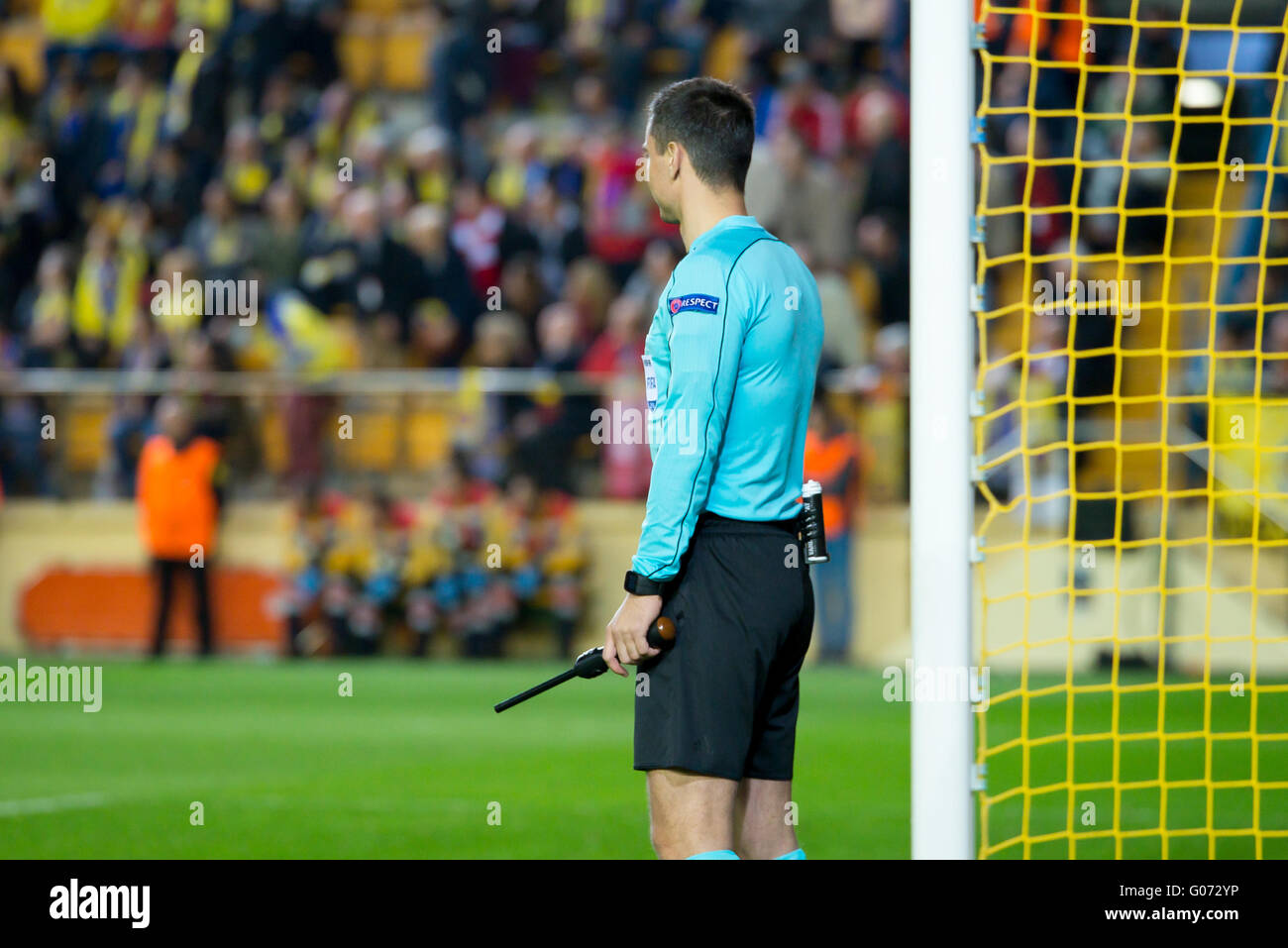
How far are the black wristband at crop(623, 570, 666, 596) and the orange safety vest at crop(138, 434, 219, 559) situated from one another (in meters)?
9.12

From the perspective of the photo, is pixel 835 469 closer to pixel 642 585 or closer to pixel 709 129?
pixel 709 129

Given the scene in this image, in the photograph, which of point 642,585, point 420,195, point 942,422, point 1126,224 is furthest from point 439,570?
point 642,585

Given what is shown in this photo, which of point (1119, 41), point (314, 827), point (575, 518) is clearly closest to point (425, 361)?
point (575, 518)

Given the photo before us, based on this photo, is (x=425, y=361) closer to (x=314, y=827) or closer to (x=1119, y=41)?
(x=1119, y=41)

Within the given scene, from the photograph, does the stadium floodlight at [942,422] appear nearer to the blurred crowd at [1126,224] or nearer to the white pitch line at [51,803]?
the white pitch line at [51,803]

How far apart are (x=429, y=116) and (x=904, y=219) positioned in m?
4.68

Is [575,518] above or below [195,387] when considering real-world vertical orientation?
below

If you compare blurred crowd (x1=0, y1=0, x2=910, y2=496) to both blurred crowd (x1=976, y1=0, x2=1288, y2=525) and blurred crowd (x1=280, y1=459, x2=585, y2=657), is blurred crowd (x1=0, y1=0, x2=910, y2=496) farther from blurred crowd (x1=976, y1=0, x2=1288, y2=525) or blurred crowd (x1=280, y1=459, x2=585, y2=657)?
blurred crowd (x1=976, y1=0, x2=1288, y2=525)

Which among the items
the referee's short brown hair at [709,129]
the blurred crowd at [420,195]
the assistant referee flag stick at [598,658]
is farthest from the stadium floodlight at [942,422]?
the blurred crowd at [420,195]

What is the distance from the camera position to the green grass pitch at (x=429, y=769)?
6188 mm

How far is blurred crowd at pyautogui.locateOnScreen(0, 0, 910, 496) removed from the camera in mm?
12703

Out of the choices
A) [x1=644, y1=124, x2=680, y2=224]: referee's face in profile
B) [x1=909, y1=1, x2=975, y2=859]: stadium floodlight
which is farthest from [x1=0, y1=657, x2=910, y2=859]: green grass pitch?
Result: [x1=644, y1=124, x2=680, y2=224]: referee's face in profile

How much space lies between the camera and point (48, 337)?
1371cm

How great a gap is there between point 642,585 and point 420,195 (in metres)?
10.7
